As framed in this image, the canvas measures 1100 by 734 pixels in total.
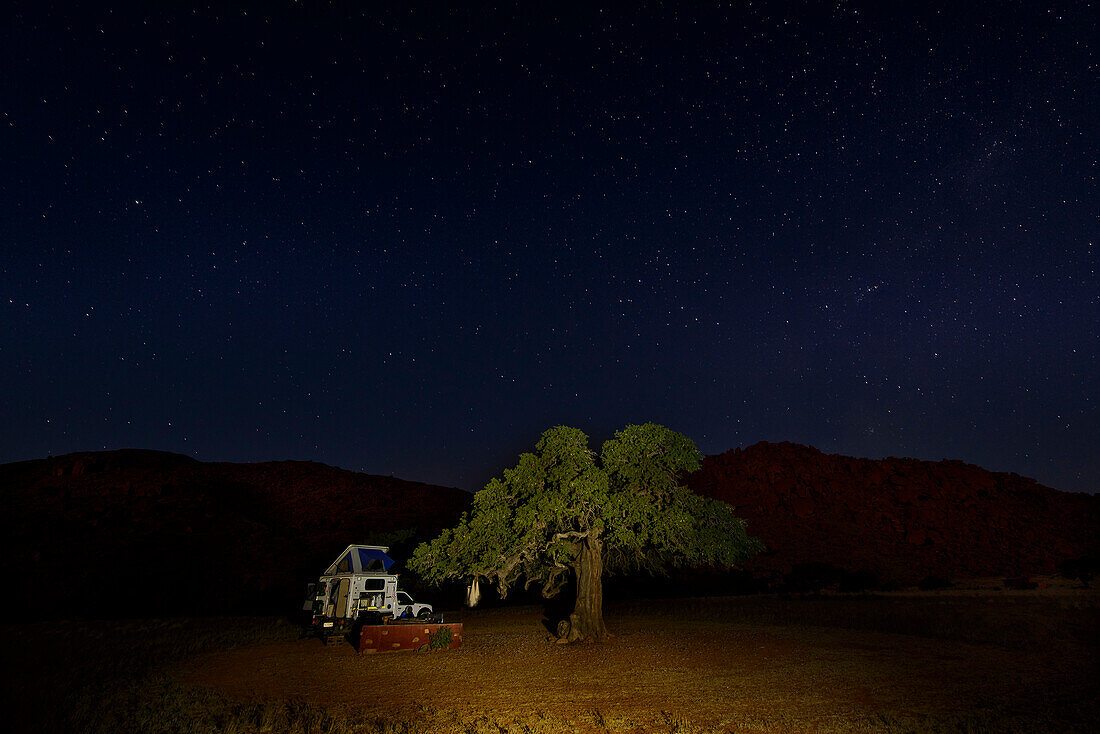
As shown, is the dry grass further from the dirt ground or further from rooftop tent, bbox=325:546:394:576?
rooftop tent, bbox=325:546:394:576

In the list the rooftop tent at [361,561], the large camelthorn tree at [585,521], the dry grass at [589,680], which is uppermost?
the large camelthorn tree at [585,521]

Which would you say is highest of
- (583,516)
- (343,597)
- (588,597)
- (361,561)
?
(583,516)

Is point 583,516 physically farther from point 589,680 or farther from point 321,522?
point 321,522

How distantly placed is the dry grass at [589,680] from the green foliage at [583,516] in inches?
116

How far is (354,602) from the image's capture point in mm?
23109

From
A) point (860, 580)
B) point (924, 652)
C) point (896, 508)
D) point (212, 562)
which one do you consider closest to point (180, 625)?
point (924, 652)

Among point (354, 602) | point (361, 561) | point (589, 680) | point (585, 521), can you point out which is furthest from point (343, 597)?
point (589, 680)

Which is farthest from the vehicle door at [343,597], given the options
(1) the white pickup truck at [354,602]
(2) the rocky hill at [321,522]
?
(2) the rocky hill at [321,522]

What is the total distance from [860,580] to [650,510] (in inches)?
1637

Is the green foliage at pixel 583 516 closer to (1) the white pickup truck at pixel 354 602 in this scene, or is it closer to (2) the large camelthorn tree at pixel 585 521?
(2) the large camelthorn tree at pixel 585 521

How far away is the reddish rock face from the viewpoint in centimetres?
6625

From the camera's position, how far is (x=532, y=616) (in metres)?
33.7

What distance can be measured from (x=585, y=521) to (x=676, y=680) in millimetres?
7095

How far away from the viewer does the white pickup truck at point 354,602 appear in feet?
73.9
